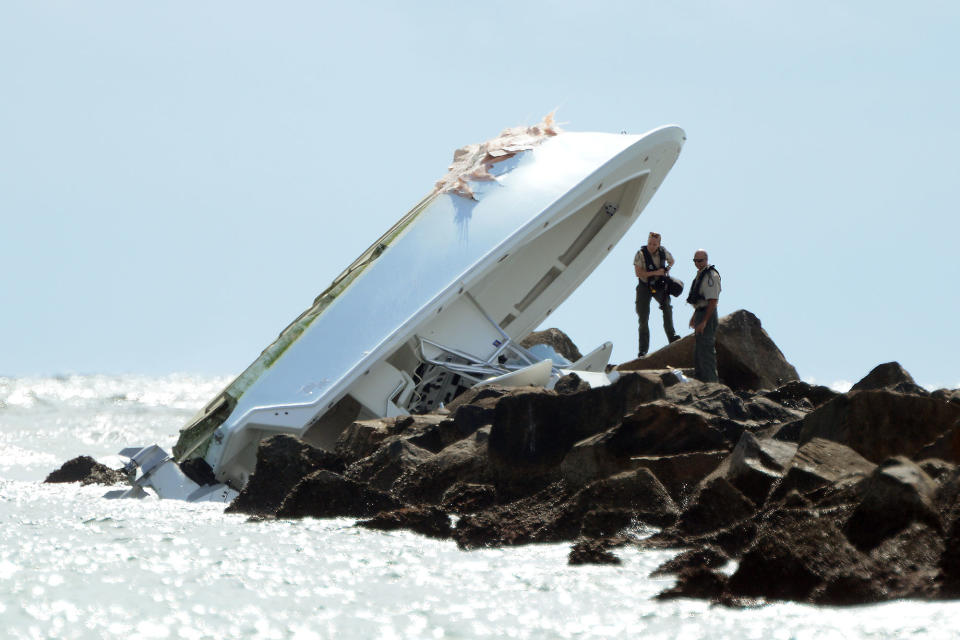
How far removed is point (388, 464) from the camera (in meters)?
9.05

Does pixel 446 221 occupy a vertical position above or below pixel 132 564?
above

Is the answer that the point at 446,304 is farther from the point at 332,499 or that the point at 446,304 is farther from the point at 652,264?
the point at 332,499

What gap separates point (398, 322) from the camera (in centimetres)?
1127

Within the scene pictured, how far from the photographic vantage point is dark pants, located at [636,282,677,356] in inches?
527

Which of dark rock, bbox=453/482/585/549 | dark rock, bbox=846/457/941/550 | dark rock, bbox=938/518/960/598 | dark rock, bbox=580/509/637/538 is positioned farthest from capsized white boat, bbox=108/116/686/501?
dark rock, bbox=938/518/960/598

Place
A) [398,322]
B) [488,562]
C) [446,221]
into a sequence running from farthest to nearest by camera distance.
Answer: [446,221]
[398,322]
[488,562]

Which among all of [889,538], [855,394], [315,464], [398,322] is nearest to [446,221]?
[398,322]

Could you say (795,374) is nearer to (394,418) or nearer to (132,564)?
(394,418)

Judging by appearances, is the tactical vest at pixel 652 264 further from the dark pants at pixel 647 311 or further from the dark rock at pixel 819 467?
the dark rock at pixel 819 467

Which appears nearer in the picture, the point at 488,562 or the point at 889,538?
the point at 889,538

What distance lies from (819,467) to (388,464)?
12.7ft

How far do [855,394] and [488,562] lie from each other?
2.31 meters

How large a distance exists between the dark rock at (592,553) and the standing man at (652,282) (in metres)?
7.01

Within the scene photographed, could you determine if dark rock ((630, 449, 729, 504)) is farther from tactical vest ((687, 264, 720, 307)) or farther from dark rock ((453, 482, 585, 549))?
tactical vest ((687, 264, 720, 307))
